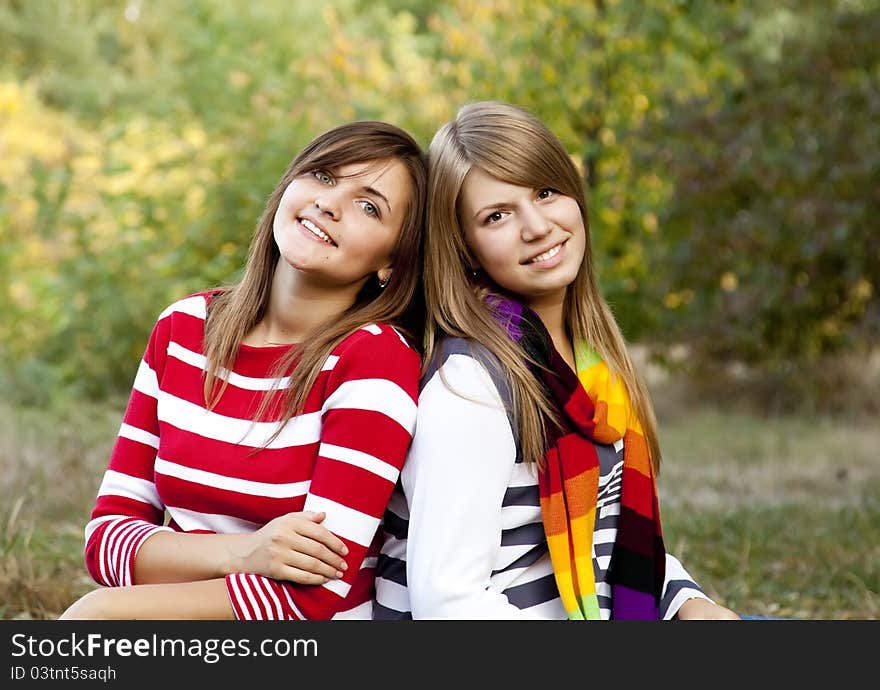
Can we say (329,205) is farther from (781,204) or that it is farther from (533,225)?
(781,204)

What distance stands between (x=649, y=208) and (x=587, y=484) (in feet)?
20.2

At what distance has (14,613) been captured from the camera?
10.3ft

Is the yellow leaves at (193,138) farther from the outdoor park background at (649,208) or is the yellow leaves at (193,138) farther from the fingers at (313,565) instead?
the fingers at (313,565)

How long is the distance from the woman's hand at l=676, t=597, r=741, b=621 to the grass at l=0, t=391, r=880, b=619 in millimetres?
1456

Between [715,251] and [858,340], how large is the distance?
1112 mm

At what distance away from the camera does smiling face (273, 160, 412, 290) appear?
2.10 m

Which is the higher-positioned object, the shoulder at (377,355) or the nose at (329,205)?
the nose at (329,205)

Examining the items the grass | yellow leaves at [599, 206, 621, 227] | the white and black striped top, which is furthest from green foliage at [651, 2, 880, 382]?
the white and black striped top

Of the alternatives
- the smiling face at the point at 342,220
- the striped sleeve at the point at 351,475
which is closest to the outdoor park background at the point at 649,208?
the smiling face at the point at 342,220

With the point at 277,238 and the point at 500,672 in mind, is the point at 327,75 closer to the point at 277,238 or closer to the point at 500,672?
the point at 277,238

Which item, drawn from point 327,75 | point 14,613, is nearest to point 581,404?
point 14,613

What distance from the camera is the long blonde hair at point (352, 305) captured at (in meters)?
2.09

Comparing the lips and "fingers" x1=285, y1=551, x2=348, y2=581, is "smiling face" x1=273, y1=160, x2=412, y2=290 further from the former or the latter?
"fingers" x1=285, y1=551, x2=348, y2=581

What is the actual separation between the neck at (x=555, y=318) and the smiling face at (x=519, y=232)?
0.30ft
